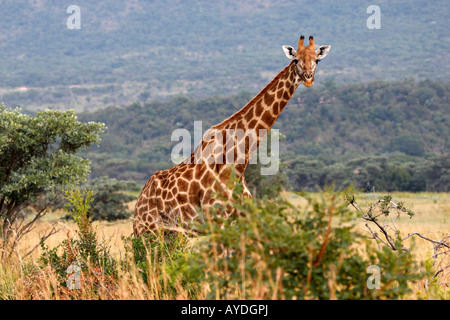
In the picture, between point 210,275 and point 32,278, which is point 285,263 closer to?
point 210,275

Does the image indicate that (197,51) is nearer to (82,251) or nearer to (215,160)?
(215,160)

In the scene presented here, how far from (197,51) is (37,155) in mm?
173862

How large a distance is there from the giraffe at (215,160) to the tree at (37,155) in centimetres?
393

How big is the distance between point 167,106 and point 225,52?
8182 cm

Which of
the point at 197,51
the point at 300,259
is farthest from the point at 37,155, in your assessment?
the point at 197,51

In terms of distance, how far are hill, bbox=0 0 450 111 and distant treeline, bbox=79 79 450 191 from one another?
113 feet

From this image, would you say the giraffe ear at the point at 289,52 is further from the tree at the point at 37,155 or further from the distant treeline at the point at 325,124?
the distant treeline at the point at 325,124

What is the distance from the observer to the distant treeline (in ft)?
267

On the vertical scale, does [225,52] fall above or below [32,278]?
above

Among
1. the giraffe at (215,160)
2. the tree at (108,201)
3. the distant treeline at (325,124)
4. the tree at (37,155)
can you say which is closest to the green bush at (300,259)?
the giraffe at (215,160)

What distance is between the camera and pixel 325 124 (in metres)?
91.5
